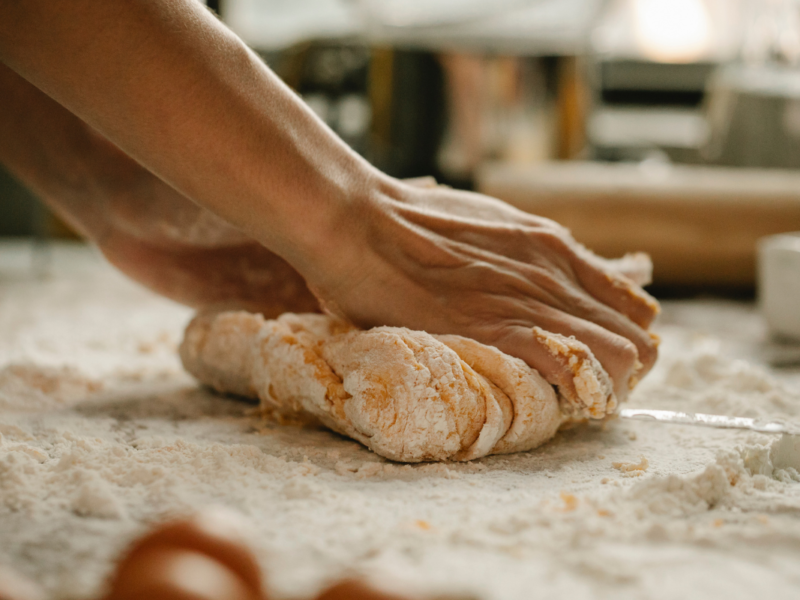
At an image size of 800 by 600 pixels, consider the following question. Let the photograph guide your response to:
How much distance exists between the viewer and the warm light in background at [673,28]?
4445 millimetres

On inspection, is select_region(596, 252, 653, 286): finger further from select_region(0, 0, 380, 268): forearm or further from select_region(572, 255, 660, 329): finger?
select_region(0, 0, 380, 268): forearm

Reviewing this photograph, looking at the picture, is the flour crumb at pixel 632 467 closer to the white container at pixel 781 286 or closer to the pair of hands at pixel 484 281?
the pair of hands at pixel 484 281

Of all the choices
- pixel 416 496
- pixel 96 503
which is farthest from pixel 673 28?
pixel 96 503

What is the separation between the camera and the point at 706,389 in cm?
108

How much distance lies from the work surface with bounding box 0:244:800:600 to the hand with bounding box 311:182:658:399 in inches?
5.0

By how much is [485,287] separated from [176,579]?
1.85ft

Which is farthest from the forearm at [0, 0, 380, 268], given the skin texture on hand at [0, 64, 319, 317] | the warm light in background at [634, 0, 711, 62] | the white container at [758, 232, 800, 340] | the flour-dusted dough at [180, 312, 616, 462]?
the warm light in background at [634, 0, 711, 62]

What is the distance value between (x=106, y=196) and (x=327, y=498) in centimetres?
69

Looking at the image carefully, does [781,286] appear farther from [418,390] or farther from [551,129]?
[551,129]

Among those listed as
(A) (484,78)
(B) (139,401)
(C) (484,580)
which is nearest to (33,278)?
(B) (139,401)

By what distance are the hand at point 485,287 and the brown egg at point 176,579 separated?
47 centimetres

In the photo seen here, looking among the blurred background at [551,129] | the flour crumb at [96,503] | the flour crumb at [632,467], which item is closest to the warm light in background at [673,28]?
the blurred background at [551,129]

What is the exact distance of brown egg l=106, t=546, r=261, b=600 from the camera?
0.41 metres

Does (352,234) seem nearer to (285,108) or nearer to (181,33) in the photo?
(285,108)
